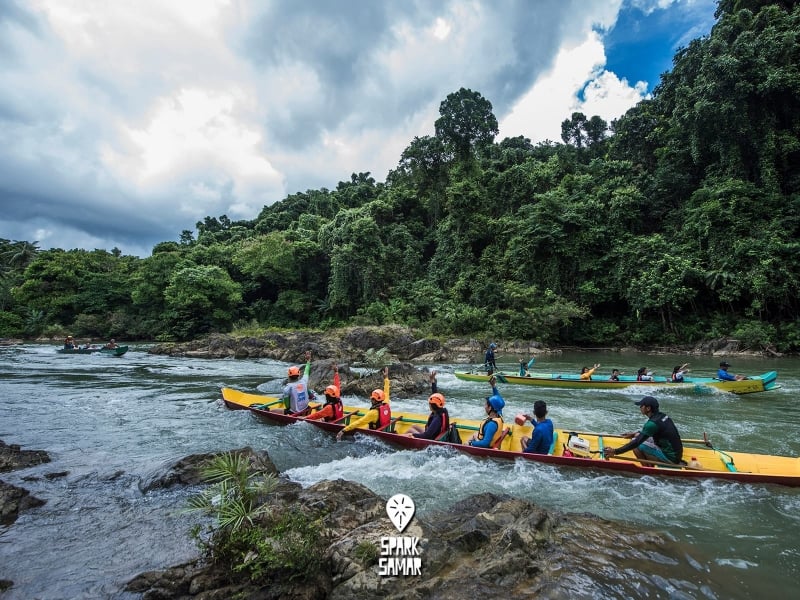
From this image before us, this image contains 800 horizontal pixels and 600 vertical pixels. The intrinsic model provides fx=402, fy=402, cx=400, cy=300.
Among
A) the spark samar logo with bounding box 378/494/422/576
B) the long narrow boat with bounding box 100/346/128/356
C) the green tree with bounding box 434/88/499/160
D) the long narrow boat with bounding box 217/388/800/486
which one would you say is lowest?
the long narrow boat with bounding box 217/388/800/486

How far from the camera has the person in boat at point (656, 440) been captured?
236 inches

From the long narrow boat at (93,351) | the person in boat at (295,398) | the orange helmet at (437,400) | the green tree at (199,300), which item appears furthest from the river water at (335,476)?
the green tree at (199,300)

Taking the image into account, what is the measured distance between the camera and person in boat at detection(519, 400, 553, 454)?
671 centimetres

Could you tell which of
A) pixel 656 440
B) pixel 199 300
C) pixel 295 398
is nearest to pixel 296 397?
pixel 295 398

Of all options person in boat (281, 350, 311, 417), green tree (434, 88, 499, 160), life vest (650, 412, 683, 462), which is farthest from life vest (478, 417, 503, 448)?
green tree (434, 88, 499, 160)

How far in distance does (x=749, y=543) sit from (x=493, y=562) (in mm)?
3345

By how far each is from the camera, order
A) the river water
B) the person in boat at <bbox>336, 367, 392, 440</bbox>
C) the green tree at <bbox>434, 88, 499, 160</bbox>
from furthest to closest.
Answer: the green tree at <bbox>434, 88, 499, 160</bbox>
the person in boat at <bbox>336, 367, 392, 440</bbox>
the river water

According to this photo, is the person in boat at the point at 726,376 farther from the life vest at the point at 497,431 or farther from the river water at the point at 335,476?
the life vest at the point at 497,431

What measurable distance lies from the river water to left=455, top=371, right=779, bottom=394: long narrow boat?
0.33 m

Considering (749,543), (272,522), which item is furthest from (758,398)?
(272,522)

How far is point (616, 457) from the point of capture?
260 inches

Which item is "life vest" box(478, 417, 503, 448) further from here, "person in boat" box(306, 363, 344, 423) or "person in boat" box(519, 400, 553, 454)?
"person in boat" box(306, 363, 344, 423)

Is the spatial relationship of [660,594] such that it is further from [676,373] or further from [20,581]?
[676,373]

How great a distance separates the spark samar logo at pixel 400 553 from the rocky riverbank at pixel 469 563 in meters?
0.05
